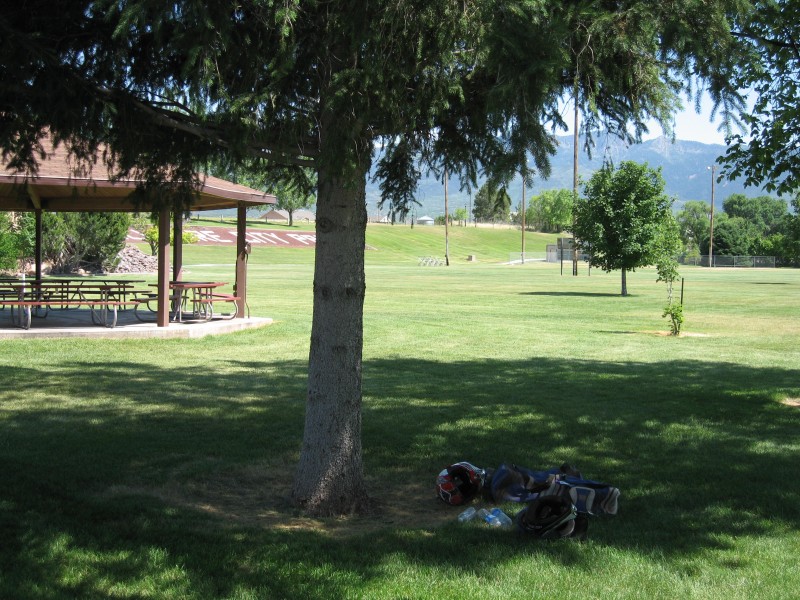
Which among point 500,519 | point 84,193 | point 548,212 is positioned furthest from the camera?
point 548,212

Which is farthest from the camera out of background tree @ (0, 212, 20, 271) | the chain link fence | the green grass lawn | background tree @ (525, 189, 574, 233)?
background tree @ (525, 189, 574, 233)

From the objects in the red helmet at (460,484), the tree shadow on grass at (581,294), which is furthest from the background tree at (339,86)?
the tree shadow on grass at (581,294)

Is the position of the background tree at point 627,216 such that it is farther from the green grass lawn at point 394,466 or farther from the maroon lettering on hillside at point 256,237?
the maroon lettering on hillside at point 256,237

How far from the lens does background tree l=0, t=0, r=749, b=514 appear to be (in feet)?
15.8

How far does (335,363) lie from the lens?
6.04 m

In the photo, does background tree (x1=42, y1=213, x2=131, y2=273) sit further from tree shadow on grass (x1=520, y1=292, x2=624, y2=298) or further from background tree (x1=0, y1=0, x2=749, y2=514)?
background tree (x1=0, y1=0, x2=749, y2=514)

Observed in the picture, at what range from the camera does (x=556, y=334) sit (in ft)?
63.8

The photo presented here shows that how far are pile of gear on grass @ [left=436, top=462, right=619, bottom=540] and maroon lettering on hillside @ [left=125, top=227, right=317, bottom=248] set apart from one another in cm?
7708

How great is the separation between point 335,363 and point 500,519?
1510 millimetres

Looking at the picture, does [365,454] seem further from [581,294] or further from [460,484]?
[581,294]

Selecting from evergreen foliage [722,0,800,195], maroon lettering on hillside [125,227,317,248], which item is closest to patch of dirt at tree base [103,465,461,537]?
evergreen foliage [722,0,800,195]

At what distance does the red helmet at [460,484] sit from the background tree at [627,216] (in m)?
30.6

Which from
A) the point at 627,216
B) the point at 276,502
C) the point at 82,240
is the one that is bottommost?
the point at 276,502

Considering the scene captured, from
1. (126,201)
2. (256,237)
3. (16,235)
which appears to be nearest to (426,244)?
(256,237)
